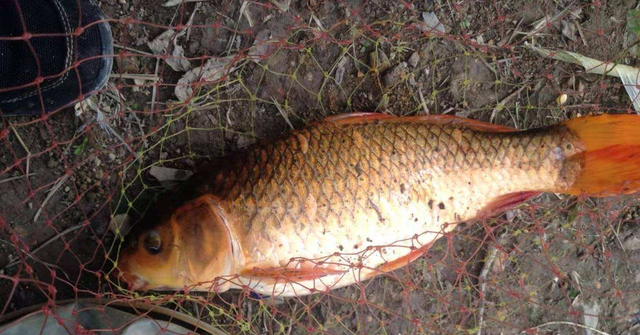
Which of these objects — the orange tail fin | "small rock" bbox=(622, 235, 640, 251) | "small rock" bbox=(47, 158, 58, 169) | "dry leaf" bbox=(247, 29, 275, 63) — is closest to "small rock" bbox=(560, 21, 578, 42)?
the orange tail fin

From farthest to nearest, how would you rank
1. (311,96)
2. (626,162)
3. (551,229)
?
(551,229)
(311,96)
(626,162)

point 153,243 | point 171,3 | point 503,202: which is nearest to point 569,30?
point 503,202

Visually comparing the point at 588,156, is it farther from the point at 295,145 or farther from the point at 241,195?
the point at 241,195

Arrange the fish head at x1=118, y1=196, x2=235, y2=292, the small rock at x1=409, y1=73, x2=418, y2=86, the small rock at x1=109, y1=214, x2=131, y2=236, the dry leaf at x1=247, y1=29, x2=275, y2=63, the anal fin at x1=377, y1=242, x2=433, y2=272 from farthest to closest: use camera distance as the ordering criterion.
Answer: the small rock at x1=409, y1=73, x2=418, y2=86 → the dry leaf at x1=247, y1=29, x2=275, y2=63 → the small rock at x1=109, y1=214, x2=131, y2=236 → the anal fin at x1=377, y1=242, x2=433, y2=272 → the fish head at x1=118, y1=196, x2=235, y2=292

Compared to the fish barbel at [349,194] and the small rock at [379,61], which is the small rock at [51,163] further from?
the small rock at [379,61]

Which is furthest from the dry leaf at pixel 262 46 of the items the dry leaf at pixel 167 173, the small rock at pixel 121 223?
the small rock at pixel 121 223

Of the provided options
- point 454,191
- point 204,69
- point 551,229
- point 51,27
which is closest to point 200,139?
point 204,69

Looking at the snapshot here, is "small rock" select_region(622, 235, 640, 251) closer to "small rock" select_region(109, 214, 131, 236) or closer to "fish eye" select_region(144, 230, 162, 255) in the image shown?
"fish eye" select_region(144, 230, 162, 255)

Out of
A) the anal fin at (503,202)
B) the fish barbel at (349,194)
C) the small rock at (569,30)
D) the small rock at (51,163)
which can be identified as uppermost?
the small rock at (51,163)
